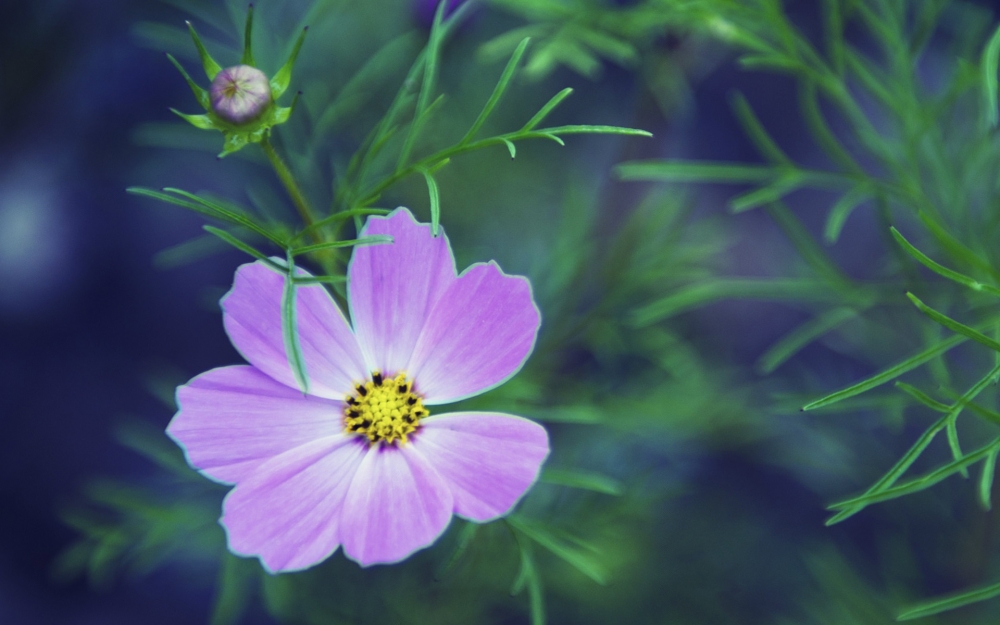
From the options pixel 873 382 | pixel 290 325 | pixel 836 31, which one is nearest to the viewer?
pixel 290 325

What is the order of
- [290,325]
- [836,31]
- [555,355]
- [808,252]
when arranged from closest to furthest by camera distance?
1. [290,325]
2. [836,31]
3. [808,252]
4. [555,355]

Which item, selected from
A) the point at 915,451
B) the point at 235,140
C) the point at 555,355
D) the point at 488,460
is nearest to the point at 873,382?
the point at 915,451

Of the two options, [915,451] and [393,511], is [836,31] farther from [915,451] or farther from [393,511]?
[393,511]

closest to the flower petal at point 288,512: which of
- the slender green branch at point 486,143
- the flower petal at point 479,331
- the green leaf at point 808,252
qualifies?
the flower petal at point 479,331

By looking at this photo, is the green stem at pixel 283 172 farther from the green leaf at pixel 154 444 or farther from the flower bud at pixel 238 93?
the green leaf at pixel 154 444

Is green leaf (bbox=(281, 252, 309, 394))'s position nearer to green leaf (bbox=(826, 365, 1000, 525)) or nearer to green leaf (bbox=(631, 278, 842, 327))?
green leaf (bbox=(826, 365, 1000, 525))

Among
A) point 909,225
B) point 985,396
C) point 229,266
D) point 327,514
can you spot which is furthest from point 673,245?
point 229,266
